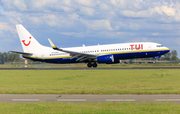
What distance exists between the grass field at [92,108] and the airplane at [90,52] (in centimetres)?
3213

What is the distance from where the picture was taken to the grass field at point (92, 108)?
8.41 m

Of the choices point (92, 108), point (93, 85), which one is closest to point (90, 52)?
point (93, 85)

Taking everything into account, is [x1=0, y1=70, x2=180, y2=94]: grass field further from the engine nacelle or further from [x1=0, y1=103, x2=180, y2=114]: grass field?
the engine nacelle

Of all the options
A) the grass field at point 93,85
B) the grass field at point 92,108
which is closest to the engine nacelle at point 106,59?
the grass field at point 93,85

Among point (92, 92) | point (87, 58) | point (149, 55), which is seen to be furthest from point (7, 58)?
point (92, 92)

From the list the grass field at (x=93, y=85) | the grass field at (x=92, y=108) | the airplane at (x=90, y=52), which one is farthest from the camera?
the airplane at (x=90, y=52)

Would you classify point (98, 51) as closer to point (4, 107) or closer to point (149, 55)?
point (149, 55)

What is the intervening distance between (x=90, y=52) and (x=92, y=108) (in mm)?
35844

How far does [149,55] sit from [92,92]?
1172 inches

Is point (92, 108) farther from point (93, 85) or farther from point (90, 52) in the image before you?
point (90, 52)

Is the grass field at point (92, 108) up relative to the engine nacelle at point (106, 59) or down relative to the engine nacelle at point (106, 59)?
down

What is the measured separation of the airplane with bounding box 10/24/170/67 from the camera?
41.3 meters

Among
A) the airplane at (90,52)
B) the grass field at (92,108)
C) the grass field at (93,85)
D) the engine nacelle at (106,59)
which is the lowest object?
the grass field at (92,108)

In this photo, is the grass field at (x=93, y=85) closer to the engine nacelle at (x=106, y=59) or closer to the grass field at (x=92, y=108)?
the grass field at (x=92, y=108)
